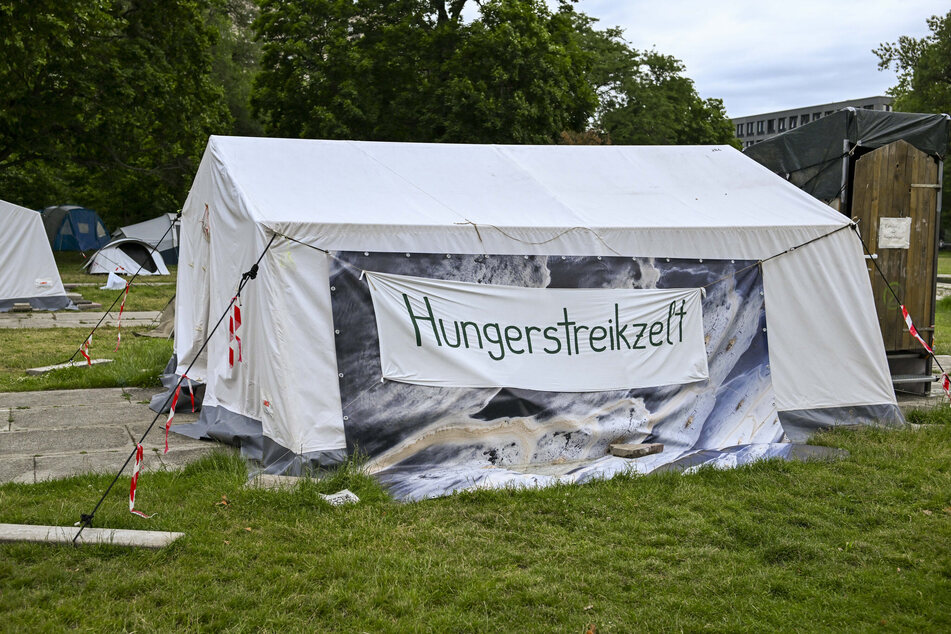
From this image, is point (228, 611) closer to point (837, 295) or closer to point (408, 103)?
point (837, 295)

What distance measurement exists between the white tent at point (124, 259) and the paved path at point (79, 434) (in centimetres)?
1627

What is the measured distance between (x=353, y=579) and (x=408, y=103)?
70.3 ft

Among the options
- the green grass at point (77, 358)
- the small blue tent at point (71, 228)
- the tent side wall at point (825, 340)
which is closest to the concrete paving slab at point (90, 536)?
the green grass at point (77, 358)

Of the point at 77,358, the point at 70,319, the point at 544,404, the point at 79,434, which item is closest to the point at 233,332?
the point at 79,434

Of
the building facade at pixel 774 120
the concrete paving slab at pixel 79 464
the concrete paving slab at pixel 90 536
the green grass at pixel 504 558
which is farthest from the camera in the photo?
the building facade at pixel 774 120

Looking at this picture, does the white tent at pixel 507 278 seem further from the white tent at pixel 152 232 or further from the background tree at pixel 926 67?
the background tree at pixel 926 67

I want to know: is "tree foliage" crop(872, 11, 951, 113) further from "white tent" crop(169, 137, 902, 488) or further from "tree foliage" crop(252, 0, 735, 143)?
"white tent" crop(169, 137, 902, 488)

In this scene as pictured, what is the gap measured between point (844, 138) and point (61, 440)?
733 centimetres

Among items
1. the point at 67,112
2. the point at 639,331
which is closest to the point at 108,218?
the point at 67,112

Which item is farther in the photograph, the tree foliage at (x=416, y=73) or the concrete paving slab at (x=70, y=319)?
the tree foliage at (x=416, y=73)

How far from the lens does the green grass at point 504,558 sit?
3.71m

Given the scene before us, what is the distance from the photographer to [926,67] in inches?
1762

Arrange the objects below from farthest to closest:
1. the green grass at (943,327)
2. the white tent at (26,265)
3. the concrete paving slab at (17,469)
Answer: the white tent at (26,265)
the green grass at (943,327)
the concrete paving slab at (17,469)

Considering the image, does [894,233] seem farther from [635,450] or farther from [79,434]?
[79,434]
